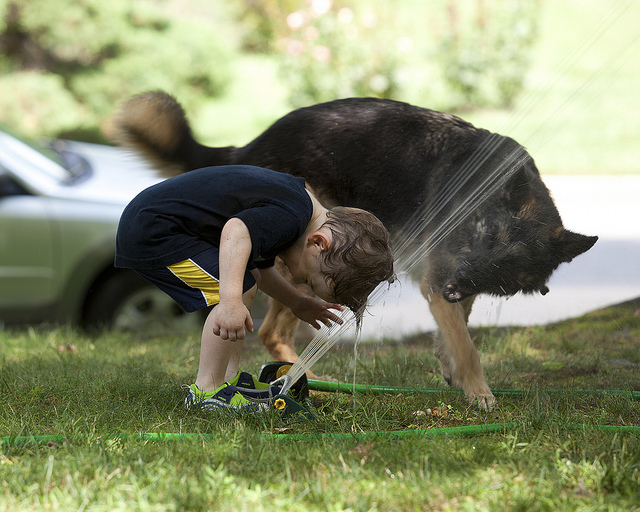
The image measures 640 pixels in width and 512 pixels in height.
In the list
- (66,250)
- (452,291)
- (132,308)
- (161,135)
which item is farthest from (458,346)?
(66,250)

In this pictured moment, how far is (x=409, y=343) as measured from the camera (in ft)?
10.6

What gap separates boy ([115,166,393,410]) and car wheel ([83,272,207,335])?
78.0 inches

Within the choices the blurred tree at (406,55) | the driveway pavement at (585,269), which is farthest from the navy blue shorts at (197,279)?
the blurred tree at (406,55)

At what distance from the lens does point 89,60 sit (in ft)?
34.6

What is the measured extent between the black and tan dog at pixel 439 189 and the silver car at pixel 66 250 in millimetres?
1369

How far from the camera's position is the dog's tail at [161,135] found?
304 cm

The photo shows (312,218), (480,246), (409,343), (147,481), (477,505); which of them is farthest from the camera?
(409,343)

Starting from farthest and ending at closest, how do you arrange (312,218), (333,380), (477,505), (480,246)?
(333,380) → (480,246) → (312,218) → (477,505)

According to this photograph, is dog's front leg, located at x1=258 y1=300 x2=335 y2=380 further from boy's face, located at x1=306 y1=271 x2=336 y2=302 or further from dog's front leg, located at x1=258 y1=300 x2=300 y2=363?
boy's face, located at x1=306 y1=271 x2=336 y2=302

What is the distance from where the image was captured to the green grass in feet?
5.43

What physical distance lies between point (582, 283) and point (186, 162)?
1.82 metres

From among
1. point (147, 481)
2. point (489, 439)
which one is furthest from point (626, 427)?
point (147, 481)

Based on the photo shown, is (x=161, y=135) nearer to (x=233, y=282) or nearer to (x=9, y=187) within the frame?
(x=233, y=282)

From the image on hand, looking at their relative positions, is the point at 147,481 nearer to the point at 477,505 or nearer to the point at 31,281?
the point at 477,505
